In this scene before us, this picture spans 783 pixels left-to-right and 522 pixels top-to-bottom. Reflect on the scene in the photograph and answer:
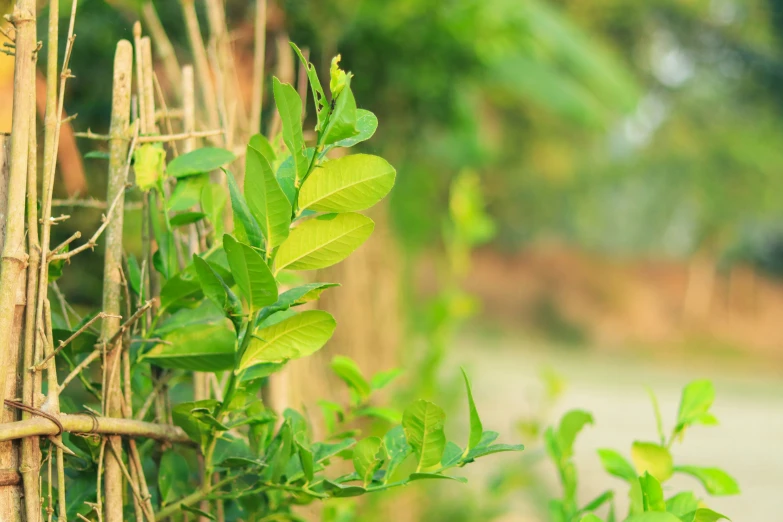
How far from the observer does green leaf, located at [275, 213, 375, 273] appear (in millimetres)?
608

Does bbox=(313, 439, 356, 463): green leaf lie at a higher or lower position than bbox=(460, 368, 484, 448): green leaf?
lower

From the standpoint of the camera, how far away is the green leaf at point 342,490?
64 centimetres

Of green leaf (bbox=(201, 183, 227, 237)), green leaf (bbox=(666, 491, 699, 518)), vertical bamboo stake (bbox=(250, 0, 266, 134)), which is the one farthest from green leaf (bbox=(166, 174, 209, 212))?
green leaf (bbox=(666, 491, 699, 518))

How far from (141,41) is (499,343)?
10.9 metres

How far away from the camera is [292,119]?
577 millimetres

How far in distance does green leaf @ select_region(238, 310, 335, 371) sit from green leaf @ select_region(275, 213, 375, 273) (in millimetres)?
48

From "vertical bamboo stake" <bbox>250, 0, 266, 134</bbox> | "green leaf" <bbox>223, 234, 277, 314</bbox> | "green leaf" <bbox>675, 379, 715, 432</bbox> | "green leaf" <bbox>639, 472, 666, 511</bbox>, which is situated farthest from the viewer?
"vertical bamboo stake" <bbox>250, 0, 266, 134</bbox>

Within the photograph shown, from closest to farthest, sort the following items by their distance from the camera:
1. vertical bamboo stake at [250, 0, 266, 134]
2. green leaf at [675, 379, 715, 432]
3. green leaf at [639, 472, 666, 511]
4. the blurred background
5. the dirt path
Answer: green leaf at [639, 472, 666, 511] → green leaf at [675, 379, 715, 432] → vertical bamboo stake at [250, 0, 266, 134] → the blurred background → the dirt path

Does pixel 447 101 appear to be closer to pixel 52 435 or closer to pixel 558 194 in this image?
pixel 52 435

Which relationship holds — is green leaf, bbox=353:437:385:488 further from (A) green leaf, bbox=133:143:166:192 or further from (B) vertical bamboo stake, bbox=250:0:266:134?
(B) vertical bamboo stake, bbox=250:0:266:134

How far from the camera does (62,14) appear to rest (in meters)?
1.05

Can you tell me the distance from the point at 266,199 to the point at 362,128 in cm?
10

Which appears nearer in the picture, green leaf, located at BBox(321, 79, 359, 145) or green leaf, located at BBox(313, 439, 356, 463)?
green leaf, located at BBox(321, 79, 359, 145)

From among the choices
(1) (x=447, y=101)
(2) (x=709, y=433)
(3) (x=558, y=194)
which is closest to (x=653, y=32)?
(3) (x=558, y=194)
